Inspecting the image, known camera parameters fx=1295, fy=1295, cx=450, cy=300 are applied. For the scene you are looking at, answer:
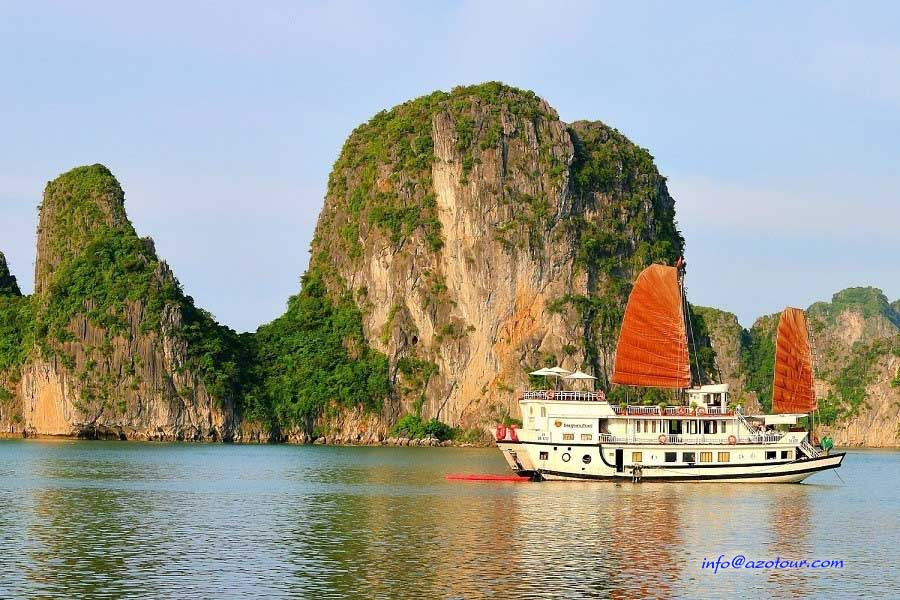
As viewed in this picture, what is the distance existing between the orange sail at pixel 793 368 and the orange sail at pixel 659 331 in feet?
13.7

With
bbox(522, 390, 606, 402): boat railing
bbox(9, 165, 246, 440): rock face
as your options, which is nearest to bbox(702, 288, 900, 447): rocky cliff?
bbox(9, 165, 246, 440): rock face

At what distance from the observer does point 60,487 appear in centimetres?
4988

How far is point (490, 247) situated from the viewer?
364ft

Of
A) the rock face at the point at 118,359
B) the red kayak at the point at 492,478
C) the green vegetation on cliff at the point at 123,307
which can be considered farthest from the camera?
the green vegetation on cliff at the point at 123,307

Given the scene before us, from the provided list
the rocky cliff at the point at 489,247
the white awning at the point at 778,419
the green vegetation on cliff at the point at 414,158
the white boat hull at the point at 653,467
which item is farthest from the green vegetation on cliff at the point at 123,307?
the white awning at the point at 778,419

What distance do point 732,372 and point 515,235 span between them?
A: 2070 inches

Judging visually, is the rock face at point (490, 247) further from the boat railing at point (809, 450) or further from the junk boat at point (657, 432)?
the boat railing at point (809, 450)

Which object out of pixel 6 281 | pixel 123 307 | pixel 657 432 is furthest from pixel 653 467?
pixel 6 281

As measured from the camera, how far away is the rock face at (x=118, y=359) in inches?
4087

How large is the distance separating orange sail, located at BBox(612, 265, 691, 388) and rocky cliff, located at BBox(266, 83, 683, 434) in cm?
5124

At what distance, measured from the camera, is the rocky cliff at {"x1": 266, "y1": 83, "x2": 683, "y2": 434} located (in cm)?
10912

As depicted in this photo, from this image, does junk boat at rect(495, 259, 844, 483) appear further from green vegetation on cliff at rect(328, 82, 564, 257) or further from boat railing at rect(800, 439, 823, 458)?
green vegetation on cliff at rect(328, 82, 564, 257)

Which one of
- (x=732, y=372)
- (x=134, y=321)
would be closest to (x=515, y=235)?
(x=134, y=321)

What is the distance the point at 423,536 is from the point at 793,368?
26936 mm
